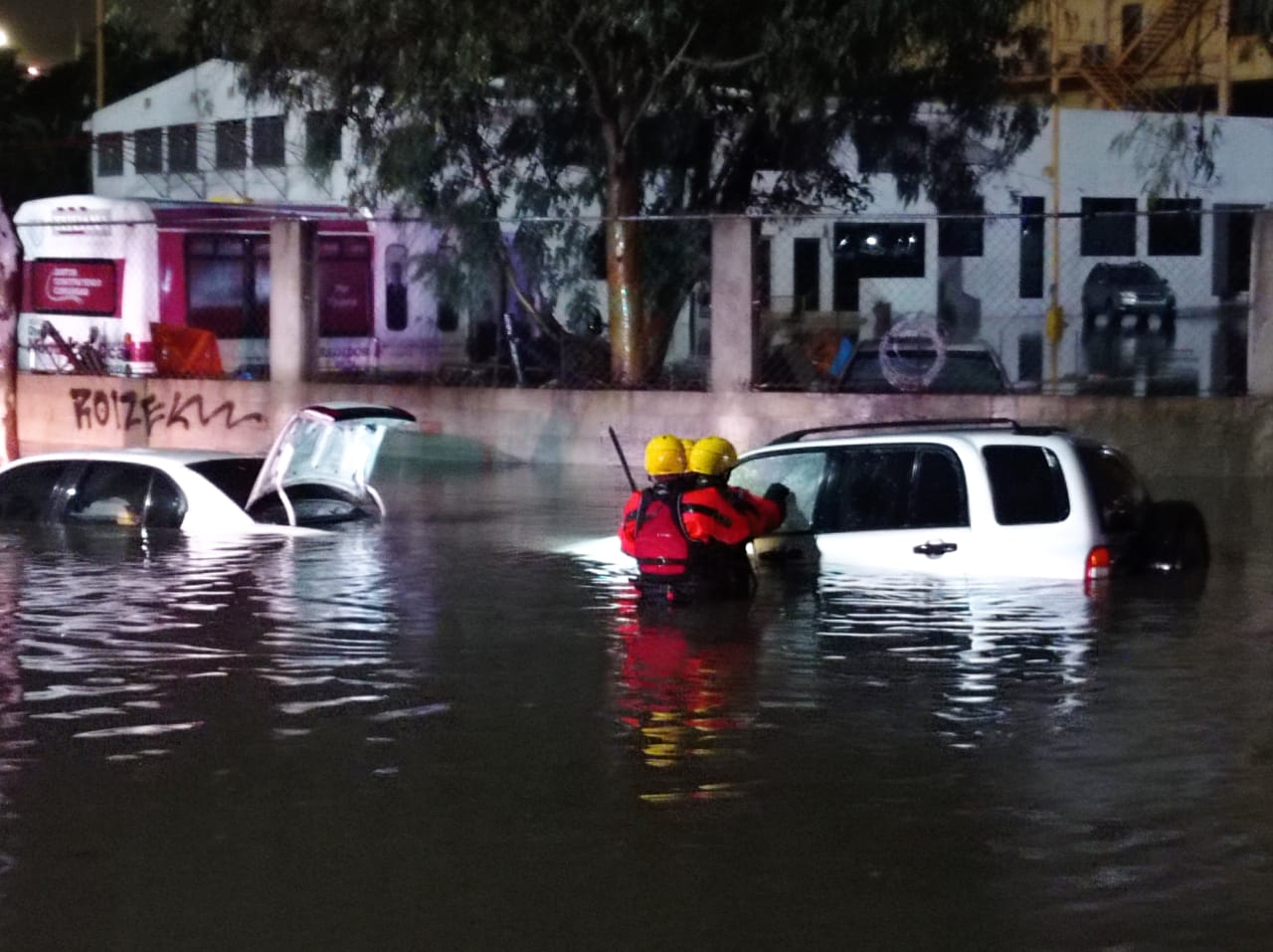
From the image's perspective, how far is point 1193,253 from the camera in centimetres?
4588

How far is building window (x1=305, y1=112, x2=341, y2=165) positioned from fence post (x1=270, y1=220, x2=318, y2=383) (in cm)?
179

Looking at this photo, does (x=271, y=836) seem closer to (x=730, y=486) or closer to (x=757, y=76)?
(x=730, y=486)

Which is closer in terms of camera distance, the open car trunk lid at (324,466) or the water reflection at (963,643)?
the water reflection at (963,643)

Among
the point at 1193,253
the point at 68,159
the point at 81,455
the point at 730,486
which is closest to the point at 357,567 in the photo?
the point at 81,455

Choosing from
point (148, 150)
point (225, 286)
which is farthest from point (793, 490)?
point (148, 150)

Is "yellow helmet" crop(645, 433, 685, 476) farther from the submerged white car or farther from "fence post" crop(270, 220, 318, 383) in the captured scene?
"fence post" crop(270, 220, 318, 383)

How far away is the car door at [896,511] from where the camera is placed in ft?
38.5

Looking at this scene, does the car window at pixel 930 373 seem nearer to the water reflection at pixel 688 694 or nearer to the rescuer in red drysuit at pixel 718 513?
the water reflection at pixel 688 694

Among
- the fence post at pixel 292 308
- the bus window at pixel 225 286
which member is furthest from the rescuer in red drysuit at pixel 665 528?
the bus window at pixel 225 286

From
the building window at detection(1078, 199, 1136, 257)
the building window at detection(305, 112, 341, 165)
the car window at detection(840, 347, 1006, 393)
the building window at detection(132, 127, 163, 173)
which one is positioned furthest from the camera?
the building window at detection(132, 127, 163, 173)

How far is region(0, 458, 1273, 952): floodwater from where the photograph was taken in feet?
20.5

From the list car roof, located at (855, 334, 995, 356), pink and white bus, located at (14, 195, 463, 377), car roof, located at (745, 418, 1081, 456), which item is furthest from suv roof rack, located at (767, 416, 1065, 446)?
pink and white bus, located at (14, 195, 463, 377)

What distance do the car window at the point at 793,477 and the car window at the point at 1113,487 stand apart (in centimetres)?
159

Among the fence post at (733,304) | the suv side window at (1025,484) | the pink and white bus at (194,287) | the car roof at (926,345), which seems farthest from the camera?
the pink and white bus at (194,287)
